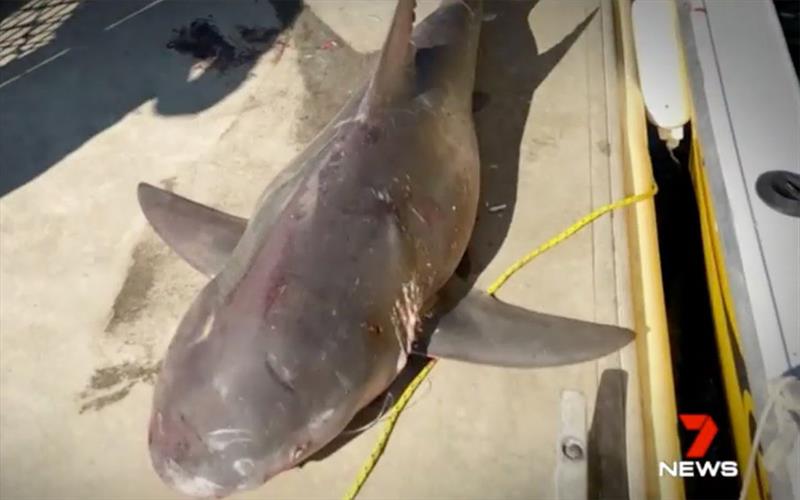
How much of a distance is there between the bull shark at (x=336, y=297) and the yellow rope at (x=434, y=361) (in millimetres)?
85

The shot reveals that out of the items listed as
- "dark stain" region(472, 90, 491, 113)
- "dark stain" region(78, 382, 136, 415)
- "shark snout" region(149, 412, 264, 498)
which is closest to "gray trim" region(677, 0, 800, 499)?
"dark stain" region(472, 90, 491, 113)

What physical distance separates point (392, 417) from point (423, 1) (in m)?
1.27

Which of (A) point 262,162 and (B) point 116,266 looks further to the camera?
(A) point 262,162

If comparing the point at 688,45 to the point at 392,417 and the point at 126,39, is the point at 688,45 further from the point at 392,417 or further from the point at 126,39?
the point at 126,39

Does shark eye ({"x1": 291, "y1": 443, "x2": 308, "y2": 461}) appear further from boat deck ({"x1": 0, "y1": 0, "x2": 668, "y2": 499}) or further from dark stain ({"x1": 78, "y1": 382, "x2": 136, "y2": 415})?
dark stain ({"x1": 78, "y1": 382, "x2": 136, "y2": 415})

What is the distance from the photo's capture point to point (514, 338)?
5.65 ft

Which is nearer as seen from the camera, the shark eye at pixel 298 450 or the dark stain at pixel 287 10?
the shark eye at pixel 298 450

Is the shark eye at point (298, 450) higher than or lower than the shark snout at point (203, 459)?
lower

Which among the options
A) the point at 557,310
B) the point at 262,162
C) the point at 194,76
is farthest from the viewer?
the point at 194,76

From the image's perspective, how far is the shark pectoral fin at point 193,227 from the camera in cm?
185

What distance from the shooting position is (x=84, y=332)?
189 cm

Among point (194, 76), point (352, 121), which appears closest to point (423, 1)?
point (194, 76)

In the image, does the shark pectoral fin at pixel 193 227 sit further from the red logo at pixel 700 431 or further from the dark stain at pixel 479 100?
the red logo at pixel 700 431

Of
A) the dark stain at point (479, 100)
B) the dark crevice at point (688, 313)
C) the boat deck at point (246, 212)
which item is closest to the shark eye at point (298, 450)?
the boat deck at point (246, 212)
